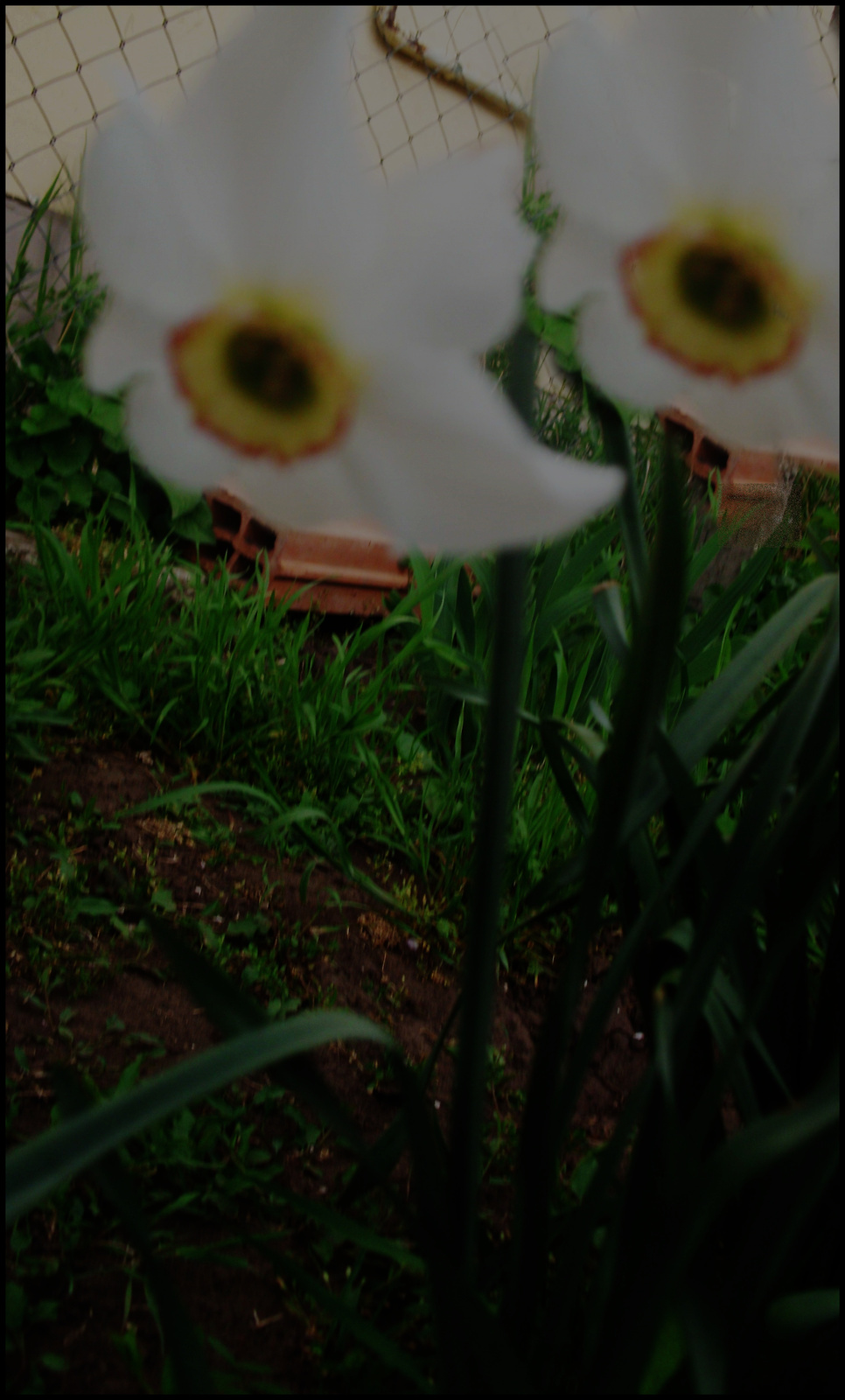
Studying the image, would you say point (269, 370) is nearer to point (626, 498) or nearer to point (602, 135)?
point (602, 135)

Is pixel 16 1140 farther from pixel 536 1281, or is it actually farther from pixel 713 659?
pixel 713 659

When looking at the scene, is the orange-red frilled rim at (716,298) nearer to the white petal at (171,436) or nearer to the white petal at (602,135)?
the white petal at (602,135)

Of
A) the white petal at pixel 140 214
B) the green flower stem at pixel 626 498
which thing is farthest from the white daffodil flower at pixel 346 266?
the green flower stem at pixel 626 498

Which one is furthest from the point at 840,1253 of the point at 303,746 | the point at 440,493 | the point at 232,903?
the point at 303,746

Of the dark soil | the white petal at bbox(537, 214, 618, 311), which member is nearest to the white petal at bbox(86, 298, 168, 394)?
the white petal at bbox(537, 214, 618, 311)

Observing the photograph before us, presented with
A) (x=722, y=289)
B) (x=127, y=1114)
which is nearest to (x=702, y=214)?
(x=722, y=289)

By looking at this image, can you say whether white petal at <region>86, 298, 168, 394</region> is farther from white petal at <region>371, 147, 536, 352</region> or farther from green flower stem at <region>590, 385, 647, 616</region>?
green flower stem at <region>590, 385, 647, 616</region>
